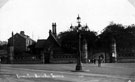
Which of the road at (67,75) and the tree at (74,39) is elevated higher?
the tree at (74,39)

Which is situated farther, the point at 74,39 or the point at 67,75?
the point at 74,39

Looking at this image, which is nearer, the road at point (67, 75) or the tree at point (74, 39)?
the road at point (67, 75)

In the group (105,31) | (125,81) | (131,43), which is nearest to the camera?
(125,81)

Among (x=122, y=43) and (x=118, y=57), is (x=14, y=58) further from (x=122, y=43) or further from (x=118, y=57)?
(x=122, y=43)

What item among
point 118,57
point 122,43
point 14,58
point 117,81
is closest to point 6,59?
point 14,58

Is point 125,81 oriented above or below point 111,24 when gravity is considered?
below

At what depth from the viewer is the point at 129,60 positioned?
150ft

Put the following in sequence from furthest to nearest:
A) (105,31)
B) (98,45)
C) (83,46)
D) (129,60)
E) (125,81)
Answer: (105,31) → (98,45) → (83,46) → (129,60) → (125,81)

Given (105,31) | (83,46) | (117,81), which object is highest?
(105,31)

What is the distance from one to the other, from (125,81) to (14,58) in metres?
42.1

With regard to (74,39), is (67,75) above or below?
below

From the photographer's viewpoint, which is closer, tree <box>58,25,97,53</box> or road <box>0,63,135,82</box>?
road <box>0,63,135,82</box>

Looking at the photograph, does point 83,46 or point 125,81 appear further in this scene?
point 83,46

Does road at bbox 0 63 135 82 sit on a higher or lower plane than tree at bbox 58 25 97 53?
lower
